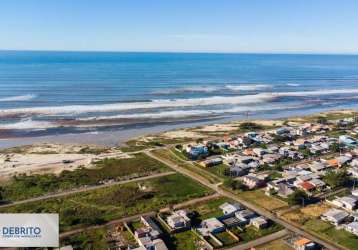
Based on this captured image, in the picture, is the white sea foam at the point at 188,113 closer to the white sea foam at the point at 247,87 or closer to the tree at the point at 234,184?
the white sea foam at the point at 247,87

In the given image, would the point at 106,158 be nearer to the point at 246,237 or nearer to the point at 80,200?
the point at 80,200

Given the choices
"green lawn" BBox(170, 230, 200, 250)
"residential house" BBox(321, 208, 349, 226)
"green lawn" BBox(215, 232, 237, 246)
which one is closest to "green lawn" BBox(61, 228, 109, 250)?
"green lawn" BBox(170, 230, 200, 250)

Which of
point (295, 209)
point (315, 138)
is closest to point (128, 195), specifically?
point (295, 209)

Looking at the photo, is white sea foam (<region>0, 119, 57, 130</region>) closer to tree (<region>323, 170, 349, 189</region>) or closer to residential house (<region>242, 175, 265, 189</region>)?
residential house (<region>242, 175, 265, 189</region>)

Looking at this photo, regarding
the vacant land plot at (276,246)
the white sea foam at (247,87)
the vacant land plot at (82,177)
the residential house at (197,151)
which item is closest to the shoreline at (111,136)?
the vacant land plot at (82,177)

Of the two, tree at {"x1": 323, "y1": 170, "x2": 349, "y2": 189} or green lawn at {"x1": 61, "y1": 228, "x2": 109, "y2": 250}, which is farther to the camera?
tree at {"x1": 323, "y1": 170, "x2": 349, "y2": 189}

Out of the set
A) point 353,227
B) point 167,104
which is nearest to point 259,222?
point 353,227
